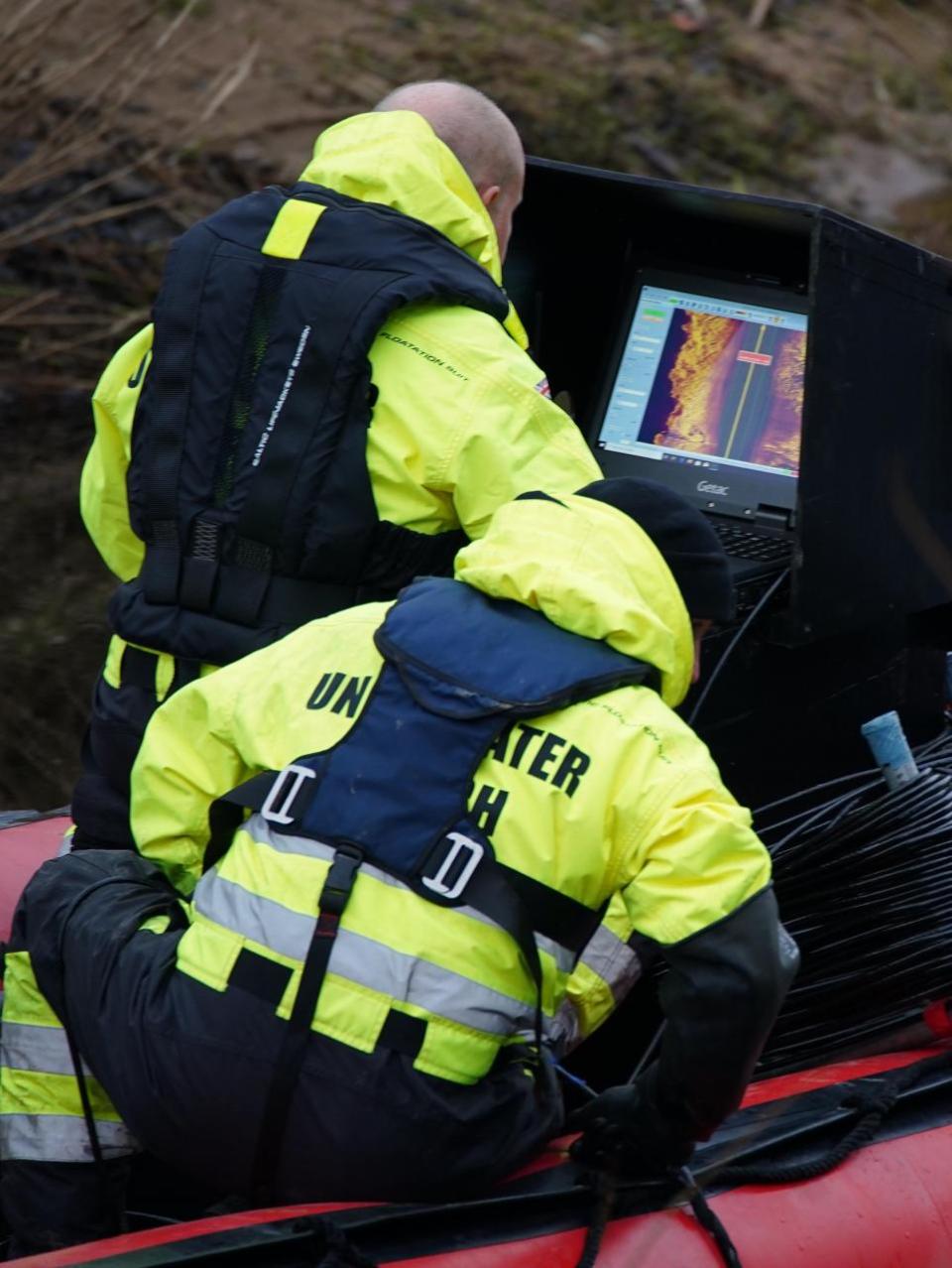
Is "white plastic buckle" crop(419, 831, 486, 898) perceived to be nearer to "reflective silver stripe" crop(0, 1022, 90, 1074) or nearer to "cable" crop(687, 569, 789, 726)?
"reflective silver stripe" crop(0, 1022, 90, 1074)

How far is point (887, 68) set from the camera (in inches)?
389

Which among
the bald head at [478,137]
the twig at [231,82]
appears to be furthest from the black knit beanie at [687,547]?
the twig at [231,82]

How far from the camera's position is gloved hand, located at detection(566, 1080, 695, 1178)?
7.18 feet

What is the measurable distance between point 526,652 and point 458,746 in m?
0.13

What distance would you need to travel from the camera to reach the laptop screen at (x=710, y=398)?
3.37 meters

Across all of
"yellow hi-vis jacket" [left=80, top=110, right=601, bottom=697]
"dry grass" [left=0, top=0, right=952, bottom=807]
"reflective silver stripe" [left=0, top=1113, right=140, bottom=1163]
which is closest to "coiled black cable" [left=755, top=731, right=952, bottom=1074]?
"yellow hi-vis jacket" [left=80, top=110, right=601, bottom=697]

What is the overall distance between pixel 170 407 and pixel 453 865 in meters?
0.98

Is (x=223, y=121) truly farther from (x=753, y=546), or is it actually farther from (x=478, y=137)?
(x=753, y=546)

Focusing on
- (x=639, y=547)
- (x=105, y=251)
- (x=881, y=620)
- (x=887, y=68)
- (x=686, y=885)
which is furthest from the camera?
(x=887, y=68)

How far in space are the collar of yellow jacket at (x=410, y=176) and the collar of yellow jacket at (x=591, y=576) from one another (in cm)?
70

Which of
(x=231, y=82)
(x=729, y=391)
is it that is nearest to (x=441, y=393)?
(x=729, y=391)

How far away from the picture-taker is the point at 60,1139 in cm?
232

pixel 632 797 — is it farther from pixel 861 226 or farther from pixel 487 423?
pixel 861 226

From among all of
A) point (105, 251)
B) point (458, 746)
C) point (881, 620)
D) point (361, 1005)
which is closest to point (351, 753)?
point (458, 746)
